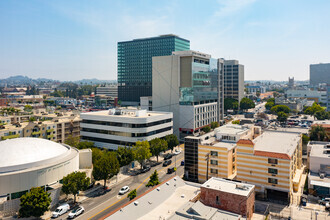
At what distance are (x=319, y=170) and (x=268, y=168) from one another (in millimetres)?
19609

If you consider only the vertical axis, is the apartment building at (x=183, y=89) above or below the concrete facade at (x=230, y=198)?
above

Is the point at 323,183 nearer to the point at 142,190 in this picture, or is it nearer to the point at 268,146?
the point at 268,146

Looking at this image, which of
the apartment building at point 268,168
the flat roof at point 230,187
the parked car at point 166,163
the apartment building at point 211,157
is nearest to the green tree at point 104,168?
the apartment building at point 211,157

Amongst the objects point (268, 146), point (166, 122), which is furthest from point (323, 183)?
point (166, 122)

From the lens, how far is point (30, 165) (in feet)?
176

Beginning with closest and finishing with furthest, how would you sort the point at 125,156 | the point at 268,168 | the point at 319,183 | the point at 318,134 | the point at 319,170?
the point at 268,168
the point at 319,183
the point at 319,170
the point at 125,156
the point at 318,134

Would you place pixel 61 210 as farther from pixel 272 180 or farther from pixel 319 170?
pixel 319 170

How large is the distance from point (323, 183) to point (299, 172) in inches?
399

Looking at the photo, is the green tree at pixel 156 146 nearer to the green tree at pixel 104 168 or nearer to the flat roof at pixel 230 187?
the green tree at pixel 104 168

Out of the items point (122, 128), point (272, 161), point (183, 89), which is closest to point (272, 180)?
point (272, 161)

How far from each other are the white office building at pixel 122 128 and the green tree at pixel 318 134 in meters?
54.4

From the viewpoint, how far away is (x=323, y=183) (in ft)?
188

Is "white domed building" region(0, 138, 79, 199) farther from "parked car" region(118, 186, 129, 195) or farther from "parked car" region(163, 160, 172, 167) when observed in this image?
"parked car" region(163, 160, 172, 167)

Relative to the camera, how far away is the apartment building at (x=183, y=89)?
120375mm
